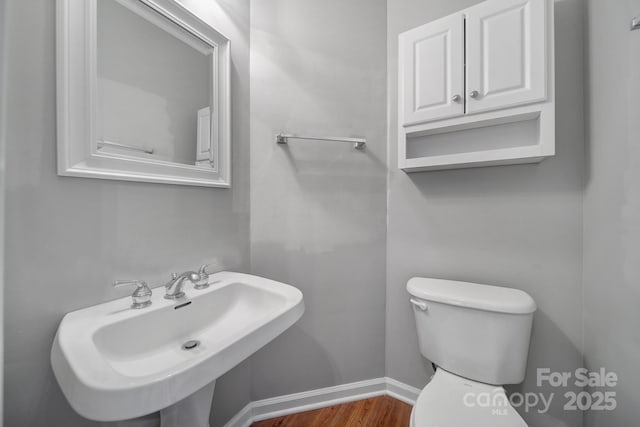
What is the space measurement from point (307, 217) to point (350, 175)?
0.34 meters

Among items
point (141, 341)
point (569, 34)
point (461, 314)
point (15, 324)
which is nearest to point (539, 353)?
point (461, 314)

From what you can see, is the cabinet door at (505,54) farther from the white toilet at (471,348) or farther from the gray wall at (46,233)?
the gray wall at (46,233)

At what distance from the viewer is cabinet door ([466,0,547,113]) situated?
0.92m

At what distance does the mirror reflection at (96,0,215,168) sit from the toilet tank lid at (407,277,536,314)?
1147 millimetres

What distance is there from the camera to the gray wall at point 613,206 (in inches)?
30.0

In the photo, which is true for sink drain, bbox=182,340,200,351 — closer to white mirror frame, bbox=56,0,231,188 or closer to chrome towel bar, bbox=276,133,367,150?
white mirror frame, bbox=56,0,231,188

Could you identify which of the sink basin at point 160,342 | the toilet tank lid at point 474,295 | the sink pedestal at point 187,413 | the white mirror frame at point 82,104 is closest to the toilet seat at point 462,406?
the toilet tank lid at point 474,295

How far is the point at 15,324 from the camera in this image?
61 cm

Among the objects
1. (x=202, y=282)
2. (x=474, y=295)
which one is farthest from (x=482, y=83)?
(x=202, y=282)

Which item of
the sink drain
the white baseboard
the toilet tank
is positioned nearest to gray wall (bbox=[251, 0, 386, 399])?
the white baseboard

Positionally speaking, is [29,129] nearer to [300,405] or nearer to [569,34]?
[300,405]

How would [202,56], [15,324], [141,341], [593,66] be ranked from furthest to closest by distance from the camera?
[202,56] → [593,66] → [141,341] → [15,324]

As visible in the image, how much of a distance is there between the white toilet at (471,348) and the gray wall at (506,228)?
18 cm

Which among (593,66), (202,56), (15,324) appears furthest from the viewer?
(202,56)
